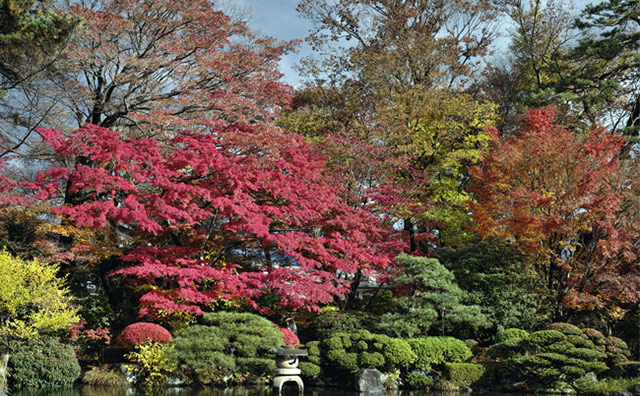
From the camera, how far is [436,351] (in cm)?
1191

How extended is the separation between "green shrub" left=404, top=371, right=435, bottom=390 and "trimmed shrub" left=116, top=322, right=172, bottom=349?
5.29m

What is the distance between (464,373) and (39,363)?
8.55 m

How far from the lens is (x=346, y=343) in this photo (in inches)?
460

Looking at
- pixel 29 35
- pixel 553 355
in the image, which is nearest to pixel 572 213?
pixel 553 355

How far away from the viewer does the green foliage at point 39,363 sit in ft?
31.9

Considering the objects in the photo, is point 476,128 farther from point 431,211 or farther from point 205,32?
point 205,32

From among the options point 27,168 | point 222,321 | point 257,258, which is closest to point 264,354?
point 222,321

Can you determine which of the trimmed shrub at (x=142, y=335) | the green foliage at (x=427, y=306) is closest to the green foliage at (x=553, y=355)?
the green foliage at (x=427, y=306)

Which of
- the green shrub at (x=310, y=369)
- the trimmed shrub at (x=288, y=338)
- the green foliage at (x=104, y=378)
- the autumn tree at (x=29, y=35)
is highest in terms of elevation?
the autumn tree at (x=29, y=35)

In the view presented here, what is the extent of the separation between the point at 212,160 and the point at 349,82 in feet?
32.6

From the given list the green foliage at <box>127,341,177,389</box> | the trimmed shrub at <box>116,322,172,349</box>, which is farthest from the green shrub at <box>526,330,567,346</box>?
the trimmed shrub at <box>116,322,172,349</box>

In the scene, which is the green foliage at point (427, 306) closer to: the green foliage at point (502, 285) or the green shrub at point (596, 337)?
the green foliage at point (502, 285)

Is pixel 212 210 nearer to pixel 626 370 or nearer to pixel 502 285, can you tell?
pixel 502 285

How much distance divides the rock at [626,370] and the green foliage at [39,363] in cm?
1081
